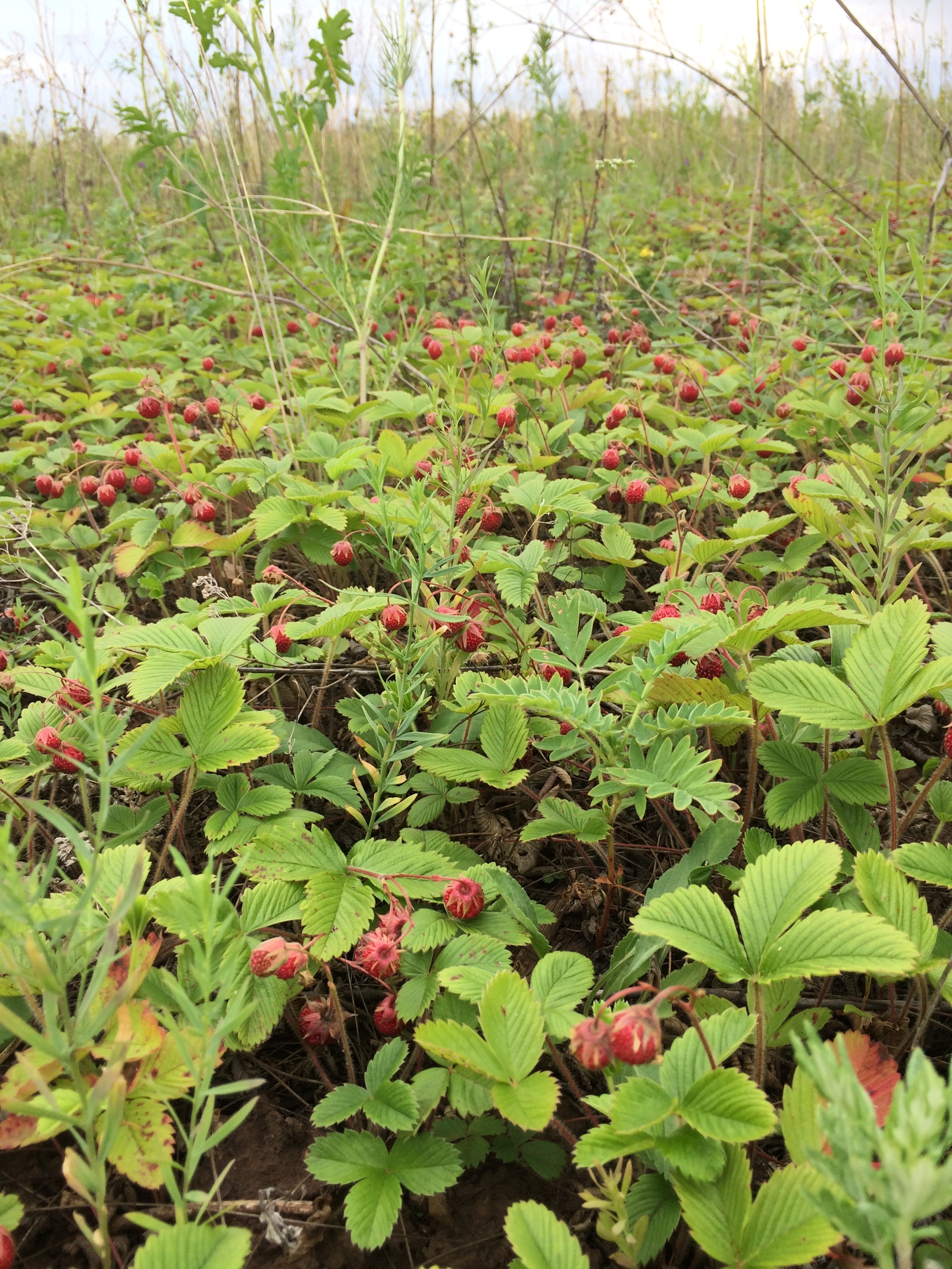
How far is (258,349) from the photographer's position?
13.1ft

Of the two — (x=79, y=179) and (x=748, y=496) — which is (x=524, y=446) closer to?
(x=748, y=496)

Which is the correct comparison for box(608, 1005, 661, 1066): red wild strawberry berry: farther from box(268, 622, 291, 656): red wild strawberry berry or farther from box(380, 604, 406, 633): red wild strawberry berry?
box(268, 622, 291, 656): red wild strawberry berry

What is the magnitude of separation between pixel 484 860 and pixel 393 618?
490 millimetres

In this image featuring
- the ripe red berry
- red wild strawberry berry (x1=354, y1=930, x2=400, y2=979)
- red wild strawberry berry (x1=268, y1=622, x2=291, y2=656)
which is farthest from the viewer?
the ripe red berry

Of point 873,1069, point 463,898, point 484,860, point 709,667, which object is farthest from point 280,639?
point 873,1069

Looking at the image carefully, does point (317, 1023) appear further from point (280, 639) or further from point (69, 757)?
point (280, 639)

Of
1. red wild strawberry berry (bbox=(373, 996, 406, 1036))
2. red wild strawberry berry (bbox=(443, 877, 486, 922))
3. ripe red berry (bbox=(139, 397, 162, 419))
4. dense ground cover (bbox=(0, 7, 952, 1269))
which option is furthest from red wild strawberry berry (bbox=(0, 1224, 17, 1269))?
ripe red berry (bbox=(139, 397, 162, 419))

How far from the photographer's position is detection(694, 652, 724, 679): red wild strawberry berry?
1.42m

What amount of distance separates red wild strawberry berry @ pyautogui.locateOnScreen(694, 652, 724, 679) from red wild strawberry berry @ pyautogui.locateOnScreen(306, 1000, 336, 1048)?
80 centimetres

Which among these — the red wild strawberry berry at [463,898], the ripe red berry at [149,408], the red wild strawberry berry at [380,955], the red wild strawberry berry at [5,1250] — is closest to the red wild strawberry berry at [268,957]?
the red wild strawberry berry at [380,955]

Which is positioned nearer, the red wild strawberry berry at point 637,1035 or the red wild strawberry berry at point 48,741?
the red wild strawberry berry at point 637,1035

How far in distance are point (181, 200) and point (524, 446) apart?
620 cm

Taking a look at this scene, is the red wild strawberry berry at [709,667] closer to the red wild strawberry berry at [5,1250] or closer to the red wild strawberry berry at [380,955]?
the red wild strawberry berry at [380,955]

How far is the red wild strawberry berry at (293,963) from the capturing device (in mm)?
1042
